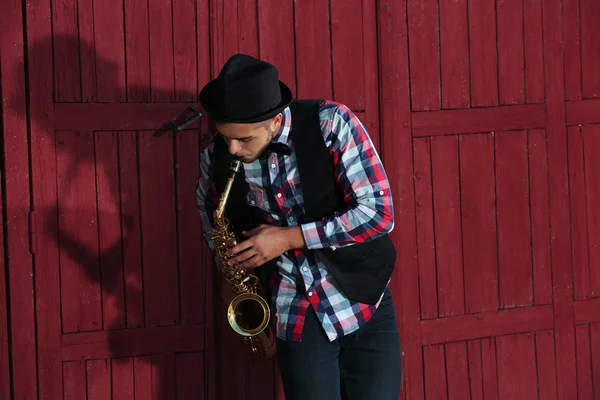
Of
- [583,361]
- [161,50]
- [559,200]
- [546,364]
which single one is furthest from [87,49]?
[583,361]

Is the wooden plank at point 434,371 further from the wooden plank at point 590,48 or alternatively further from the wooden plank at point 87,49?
the wooden plank at point 87,49

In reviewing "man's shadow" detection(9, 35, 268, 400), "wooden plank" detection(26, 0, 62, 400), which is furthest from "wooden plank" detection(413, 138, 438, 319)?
"wooden plank" detection(26, 0, 62, 400)

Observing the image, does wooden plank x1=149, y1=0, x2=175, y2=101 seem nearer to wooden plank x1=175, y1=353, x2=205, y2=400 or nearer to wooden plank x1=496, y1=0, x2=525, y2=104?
wooden plank x1=175, y1=353, x2=205, y2=400

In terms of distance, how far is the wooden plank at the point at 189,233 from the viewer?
3828mm

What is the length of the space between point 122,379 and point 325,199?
1.49 meters

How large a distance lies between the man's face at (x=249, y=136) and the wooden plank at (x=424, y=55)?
1.39 m

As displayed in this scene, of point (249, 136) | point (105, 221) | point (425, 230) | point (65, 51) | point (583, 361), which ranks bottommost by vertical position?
point (583, 361)

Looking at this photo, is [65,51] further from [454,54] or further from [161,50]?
[454,54]

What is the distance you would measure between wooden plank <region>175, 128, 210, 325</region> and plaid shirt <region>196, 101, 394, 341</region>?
2.91 feet

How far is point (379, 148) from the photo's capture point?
4090mm

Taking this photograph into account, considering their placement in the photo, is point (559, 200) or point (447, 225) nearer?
point (447, 225)

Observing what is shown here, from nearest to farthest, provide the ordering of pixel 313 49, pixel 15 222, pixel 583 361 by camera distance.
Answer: pixel 15 222
pixel 313 49
pixel 583 361

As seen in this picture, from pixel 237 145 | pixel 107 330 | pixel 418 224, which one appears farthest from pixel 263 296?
pixel 418 224

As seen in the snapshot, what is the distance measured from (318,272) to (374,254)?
0.21 m
